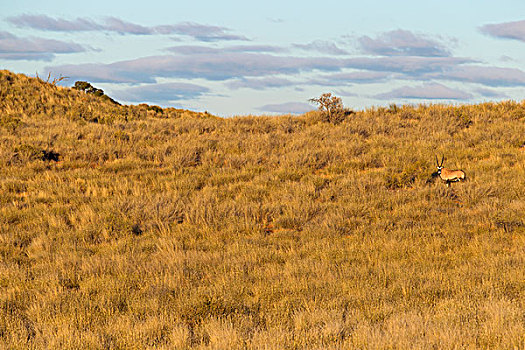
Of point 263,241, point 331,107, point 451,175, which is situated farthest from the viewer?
point 331,107

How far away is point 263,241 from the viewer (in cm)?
785

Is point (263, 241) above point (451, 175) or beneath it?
beneath

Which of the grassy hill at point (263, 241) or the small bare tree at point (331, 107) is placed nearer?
the grassy hill at point (263, 241)

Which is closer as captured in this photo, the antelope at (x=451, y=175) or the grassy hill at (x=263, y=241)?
the grassy hill at (x=263, y=241)

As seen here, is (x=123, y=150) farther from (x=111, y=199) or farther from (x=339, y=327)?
(x=339, y=327)

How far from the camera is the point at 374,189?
11.1 meters

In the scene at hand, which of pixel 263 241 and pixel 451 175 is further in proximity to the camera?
pixel 451 175

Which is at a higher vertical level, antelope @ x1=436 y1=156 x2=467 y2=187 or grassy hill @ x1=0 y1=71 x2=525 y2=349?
antelope @ x1=436 y1=156 x2=467 y2=187

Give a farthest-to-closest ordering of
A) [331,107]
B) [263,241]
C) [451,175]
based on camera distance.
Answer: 1. [331,107]
2. [451,175]
3. [263,241]

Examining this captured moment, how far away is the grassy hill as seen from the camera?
4582 millimetres

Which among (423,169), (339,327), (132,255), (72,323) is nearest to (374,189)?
(423,169)

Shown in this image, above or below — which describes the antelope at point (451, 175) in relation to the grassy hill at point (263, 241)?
above

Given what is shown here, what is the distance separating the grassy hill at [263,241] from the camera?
4.58 metres

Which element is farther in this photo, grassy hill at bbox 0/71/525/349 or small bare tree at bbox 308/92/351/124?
small bare tree at bbox 308/92/351/124
